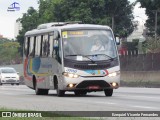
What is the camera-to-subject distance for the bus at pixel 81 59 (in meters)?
25.5

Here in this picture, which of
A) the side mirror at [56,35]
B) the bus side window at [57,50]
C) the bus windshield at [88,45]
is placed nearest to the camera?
the bus windshield at [88,45]

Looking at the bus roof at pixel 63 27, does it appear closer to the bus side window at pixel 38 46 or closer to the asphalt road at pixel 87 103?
the bus side window at pixel 38 46

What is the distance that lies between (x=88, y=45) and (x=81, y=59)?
0.72m

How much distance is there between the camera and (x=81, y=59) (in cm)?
2562

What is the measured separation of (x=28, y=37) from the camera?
31203 millimetres

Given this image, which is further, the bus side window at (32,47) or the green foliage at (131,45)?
the green foliage at (131,45)

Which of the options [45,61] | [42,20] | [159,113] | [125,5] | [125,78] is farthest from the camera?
[42,20]

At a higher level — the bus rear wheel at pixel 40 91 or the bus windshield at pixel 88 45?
the bus windshield at pixel 88 45

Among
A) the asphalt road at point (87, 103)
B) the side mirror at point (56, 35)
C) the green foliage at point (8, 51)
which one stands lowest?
the green foliage at point (8, 51)

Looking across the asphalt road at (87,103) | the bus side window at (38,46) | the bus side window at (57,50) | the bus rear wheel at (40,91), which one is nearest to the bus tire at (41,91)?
the bus rear wheel at (40,91)

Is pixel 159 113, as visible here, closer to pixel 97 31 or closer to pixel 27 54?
pixel 97 31

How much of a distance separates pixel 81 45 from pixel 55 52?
4.30 ft

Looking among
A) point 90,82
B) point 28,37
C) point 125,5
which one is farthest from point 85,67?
point 125,5

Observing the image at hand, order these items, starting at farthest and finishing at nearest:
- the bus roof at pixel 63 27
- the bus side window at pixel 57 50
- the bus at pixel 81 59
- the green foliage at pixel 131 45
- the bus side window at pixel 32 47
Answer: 1. the green foliage at pixel 131 45
2. the bus side window at pixel 32 47
3. the bus roof at pixel 63 27
4. the bus side window at pixel 57 50
5. the bus at pixel 81 59
